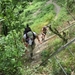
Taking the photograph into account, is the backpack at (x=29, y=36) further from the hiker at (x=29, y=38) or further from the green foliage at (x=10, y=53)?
the green foliage at (x=10, y=53)

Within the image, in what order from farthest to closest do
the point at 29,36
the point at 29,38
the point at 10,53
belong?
the point at 29,38 < the point at 29,36 < the point at 10,53

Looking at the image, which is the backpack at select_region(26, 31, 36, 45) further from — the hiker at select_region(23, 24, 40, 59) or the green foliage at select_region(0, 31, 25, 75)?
the green foliage at select_region(0, 31, 25, 75)

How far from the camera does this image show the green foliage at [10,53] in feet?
24.2

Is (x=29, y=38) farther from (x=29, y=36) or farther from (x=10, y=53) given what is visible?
(x=10, y=53)

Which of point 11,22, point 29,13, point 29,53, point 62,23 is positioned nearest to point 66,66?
point 11,22

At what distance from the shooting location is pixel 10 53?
24.2 ft

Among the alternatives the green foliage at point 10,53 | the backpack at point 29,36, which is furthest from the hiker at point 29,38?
the green foliage at point 10,53

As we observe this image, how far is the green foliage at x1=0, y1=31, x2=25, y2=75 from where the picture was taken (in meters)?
7.37

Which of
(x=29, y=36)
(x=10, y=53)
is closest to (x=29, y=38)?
(x=29, y=36)

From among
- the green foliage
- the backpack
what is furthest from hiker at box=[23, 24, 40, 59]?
the green foliage

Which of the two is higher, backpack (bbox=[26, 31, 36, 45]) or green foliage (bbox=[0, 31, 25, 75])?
green foliage (bbox=[0, 31, 25, 75])

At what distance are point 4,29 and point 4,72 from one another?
6.06 meters

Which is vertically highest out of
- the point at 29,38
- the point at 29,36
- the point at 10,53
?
the point at 10,53

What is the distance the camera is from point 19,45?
25.1ft
